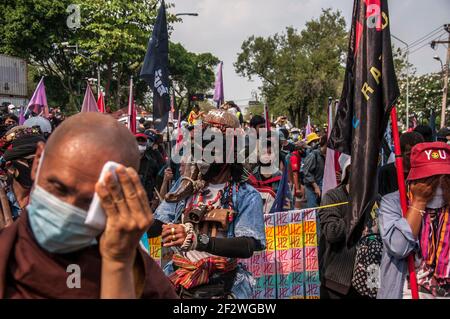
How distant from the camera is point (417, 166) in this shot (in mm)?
3484

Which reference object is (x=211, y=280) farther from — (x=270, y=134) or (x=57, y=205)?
(x=270, y=134)

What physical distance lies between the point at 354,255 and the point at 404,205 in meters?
0.83

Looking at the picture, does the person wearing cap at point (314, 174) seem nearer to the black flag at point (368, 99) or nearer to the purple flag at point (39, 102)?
the black flag at point (368, 99)

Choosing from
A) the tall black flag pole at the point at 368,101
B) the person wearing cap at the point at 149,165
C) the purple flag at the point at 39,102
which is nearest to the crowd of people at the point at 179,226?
the tall black flag pole at the point at 368,101

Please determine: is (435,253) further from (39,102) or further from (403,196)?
(39,102)

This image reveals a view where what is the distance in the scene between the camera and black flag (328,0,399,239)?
3.71 metres

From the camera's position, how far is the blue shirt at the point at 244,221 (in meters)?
3.65

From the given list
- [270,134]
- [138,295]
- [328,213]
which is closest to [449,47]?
[270,134]

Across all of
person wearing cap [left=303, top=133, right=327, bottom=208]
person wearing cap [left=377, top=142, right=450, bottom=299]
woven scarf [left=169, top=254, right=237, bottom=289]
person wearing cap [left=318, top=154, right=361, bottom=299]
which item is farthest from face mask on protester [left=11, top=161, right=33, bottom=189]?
person wearing cap [left=303, top=133, right=327, bottom=208]

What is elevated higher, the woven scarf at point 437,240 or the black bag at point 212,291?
the woven scarf at point 437,240

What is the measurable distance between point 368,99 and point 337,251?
119 centimetres

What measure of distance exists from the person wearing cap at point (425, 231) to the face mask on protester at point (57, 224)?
224cm

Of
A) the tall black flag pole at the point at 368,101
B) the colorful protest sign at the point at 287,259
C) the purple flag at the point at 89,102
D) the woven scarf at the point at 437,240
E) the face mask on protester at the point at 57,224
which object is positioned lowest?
the colorful protest sign at the point at 287,259

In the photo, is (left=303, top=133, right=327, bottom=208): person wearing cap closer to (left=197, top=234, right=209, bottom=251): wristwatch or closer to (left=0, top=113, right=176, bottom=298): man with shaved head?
(left=197, top=234, right=209, bottom=251): wristwatch
